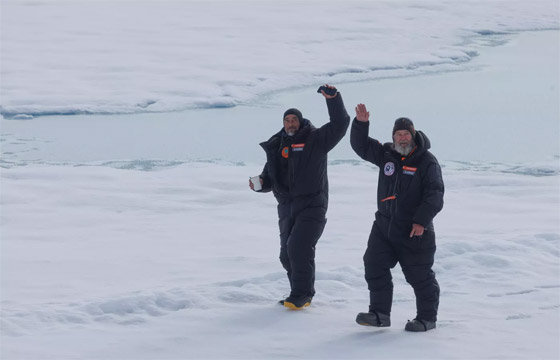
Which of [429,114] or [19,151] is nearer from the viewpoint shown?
[19,151]

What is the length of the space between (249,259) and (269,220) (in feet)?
5.37

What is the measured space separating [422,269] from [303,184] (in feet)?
3.06

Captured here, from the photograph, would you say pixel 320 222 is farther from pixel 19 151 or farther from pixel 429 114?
pixel 429 114

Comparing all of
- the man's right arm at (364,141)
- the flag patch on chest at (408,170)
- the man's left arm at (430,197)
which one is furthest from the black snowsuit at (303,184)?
the man's left arm at (430,197)

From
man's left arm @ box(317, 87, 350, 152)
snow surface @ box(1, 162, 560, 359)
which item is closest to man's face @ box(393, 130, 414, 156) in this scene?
man's left arm @ box(317, 87, 350, 152)

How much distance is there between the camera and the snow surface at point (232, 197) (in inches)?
196

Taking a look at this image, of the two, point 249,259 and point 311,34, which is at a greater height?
point 311,34

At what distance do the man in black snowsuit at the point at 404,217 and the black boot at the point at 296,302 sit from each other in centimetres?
50

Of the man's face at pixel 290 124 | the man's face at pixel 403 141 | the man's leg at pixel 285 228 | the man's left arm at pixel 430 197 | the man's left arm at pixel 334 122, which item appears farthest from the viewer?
the man's leg at pixel 285 228

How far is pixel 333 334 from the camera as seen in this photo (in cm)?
489

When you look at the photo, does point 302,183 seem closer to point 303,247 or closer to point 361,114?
point 303,247

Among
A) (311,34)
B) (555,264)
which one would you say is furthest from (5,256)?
(311,34)

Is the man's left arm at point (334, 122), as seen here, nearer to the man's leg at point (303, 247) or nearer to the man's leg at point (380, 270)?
Answer: the man's leg at point (303, 247)

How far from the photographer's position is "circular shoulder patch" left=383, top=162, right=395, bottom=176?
16.1ft
